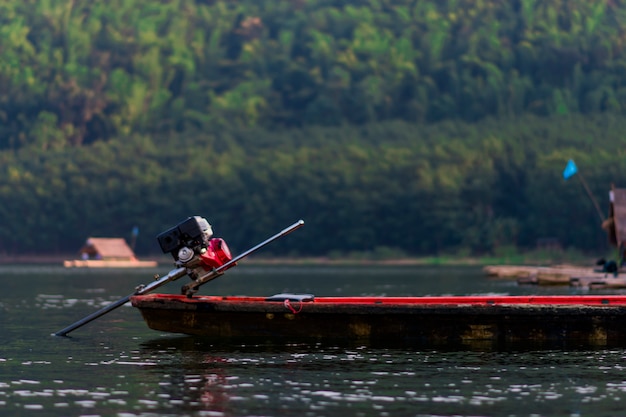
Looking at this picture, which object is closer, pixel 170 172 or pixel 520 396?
pixel 520 396

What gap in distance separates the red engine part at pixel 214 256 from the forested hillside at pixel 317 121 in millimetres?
90693

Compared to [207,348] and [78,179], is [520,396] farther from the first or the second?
[78,179]

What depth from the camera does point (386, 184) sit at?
433 ft

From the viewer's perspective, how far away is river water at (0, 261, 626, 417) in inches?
734

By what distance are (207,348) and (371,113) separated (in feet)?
481

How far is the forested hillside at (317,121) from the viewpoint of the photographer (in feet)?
421

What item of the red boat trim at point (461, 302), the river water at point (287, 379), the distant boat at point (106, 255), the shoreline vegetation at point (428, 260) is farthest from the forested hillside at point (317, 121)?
the river water at point (287, 379)

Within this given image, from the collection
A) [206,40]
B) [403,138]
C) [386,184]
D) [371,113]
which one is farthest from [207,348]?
[206,40]

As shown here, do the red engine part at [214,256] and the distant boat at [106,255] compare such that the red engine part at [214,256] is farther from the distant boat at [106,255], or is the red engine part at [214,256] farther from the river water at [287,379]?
the distant boat at [106,255]

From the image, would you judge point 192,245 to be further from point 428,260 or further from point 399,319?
point 428,260

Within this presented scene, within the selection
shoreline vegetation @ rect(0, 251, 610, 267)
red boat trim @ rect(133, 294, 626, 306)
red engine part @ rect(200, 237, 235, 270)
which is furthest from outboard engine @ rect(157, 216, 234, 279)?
shoreline vegetation @ rect(0, 251, 610, 267)

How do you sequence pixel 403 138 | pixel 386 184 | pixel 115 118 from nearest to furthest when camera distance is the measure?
pixel 386 184, pixel 403 138, pixel 115 118

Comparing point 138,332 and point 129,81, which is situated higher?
point 129,81

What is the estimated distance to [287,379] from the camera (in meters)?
21.7
